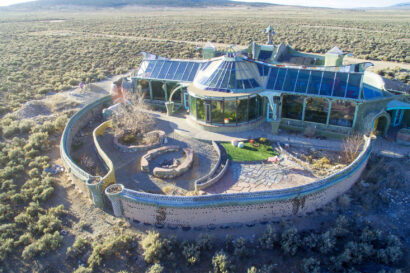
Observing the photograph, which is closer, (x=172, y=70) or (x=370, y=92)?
(x=370, y=92)

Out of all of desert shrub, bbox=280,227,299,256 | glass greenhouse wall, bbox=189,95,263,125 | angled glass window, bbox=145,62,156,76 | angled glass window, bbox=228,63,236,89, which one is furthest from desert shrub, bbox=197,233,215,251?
angled glass window, bbox=145,62,156,76

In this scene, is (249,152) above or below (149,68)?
below

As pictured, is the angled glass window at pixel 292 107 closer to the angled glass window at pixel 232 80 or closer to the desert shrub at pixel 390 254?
the angled glass window at pixel 232 80

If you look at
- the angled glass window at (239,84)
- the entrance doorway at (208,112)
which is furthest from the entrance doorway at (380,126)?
the entrance doorway at (208,112)

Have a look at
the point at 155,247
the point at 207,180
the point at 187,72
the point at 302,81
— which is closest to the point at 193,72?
the point at 187,72

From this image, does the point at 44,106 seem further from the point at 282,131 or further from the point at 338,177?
the point at 338,177

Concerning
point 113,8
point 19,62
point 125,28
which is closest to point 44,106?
point 19,62

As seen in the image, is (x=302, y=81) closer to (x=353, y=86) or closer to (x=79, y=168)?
Answer: (x=353, y=86)
